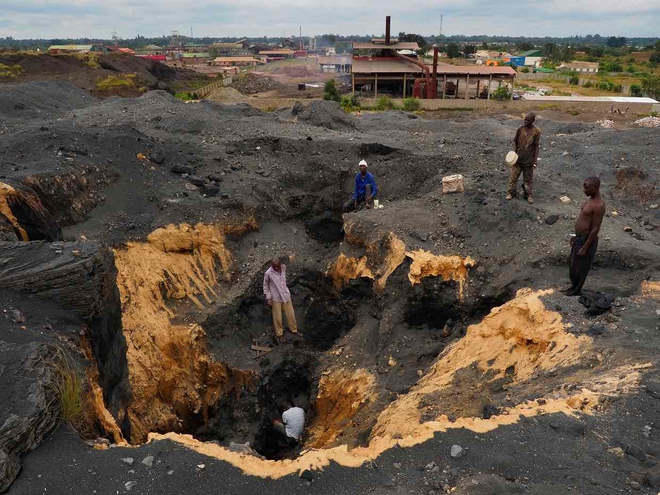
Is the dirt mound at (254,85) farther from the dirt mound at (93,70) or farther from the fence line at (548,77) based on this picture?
the fence line at (548,77)

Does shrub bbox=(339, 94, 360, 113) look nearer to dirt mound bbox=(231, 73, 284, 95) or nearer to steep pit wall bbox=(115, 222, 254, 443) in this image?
dirt mound bbox=(231, 73, 284, 95)

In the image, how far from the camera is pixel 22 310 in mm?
6020

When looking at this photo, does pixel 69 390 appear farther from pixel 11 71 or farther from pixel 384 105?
pixel 11 71

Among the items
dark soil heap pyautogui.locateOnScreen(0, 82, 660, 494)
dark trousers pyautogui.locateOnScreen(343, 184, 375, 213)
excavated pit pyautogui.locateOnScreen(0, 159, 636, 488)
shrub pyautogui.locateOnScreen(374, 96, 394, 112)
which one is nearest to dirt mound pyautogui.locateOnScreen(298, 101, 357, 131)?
dark soil heap pyautogui.locateOnScreen(0, 82, 660, 494)

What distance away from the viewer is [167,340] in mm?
9164

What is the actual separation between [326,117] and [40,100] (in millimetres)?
10378

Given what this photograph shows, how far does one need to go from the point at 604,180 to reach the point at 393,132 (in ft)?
21.4

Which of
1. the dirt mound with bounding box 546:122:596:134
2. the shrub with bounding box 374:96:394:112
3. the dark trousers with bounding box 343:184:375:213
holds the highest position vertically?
the shrub with bounding box 374:96:394:112

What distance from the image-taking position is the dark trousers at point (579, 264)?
6.59 meters

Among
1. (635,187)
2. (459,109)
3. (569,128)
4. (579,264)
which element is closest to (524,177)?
(579,264)

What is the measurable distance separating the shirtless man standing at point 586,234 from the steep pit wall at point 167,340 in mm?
5976

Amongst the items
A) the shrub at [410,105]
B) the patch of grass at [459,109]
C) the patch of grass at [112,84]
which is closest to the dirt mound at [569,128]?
the shrub at [410,105]

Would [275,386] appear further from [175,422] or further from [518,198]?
[518,198]

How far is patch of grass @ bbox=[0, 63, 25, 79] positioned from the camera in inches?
1300
